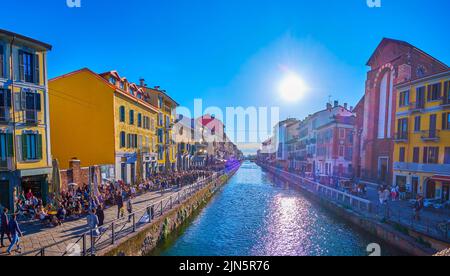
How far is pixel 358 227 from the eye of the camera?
14469 millimetres

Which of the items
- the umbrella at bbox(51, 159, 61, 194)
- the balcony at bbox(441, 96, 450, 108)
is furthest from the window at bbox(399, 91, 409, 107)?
the umbrella at bbox(51, 159, 61, 194)

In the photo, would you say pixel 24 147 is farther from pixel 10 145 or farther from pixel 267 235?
pixel 267 235

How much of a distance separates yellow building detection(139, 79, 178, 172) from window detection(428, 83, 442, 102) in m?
30.9

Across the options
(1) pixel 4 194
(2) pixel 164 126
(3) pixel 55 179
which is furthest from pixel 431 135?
(2) pixel 164 126

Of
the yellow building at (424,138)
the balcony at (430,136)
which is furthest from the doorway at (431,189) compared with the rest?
the balcony at (430,136)

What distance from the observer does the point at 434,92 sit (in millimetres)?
16234

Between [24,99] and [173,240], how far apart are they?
13579mm

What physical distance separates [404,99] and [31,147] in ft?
102

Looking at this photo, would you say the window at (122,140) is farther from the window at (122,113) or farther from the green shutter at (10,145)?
the green shutter at (10,145)

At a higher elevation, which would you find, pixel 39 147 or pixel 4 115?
pixel 4 115

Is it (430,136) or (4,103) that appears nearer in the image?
(4,103)

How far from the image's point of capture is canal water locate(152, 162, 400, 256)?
11.3 meters

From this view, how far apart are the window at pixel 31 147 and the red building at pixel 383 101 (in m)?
32.8
